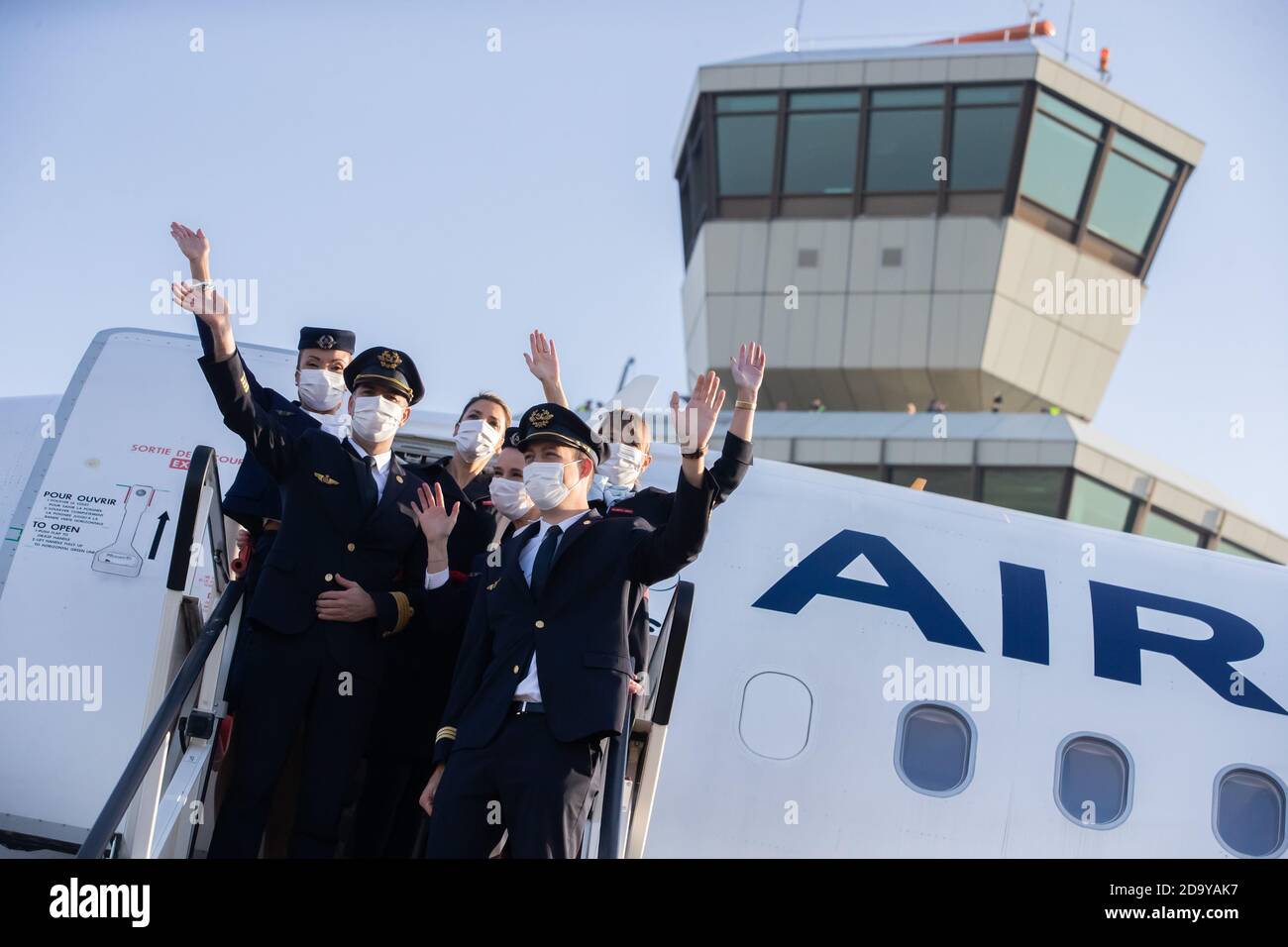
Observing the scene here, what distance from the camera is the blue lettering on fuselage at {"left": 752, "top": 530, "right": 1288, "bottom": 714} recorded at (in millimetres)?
9320

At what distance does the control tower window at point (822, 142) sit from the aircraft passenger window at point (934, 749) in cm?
2256

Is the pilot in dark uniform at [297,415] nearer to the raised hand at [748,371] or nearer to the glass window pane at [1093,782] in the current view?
the raised hand at [748,371]

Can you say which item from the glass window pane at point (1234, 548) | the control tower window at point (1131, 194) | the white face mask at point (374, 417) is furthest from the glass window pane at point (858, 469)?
the white face mask at point (374, 417)

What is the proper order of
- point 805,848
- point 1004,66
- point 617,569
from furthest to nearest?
point 1004,66 < point 805,848 < point 617,569

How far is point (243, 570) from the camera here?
A: 7902mm

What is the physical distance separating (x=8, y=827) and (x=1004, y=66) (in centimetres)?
2538

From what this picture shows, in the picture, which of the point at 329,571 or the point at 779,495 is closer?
the point at 329,571

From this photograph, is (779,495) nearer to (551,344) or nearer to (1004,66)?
(551,344)

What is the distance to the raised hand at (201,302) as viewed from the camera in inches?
270

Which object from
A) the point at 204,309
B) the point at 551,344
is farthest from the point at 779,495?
the point at 204,309

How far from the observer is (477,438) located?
8.27 metres

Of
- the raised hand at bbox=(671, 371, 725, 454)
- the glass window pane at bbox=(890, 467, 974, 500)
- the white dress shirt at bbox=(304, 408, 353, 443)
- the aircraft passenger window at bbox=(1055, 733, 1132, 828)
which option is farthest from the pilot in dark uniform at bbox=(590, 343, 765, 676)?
the glass window pane at bbox=(890, 467, 974, 500)

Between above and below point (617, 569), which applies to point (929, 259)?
above

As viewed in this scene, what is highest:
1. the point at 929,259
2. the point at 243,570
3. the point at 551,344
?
the point at 929,259
